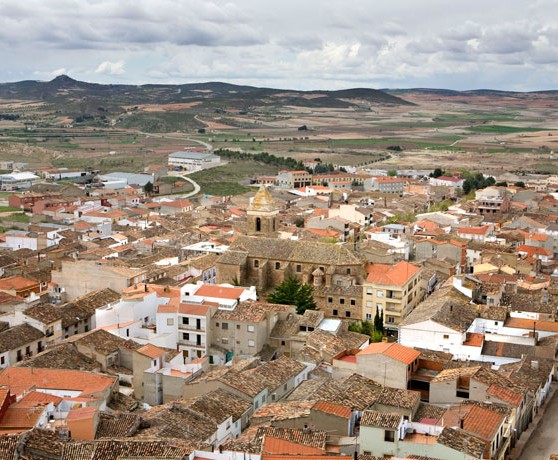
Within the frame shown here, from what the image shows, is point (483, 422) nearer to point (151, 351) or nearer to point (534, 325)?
point (151, 351)

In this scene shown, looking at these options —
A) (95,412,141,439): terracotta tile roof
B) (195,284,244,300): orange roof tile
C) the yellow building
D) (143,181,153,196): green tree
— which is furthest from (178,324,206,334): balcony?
(143,181,153,196): green tree

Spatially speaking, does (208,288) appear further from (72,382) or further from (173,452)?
(173,452)

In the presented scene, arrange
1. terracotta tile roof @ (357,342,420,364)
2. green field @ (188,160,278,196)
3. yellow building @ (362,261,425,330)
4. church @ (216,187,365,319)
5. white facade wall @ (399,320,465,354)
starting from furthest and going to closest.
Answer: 1. green field @ (188,160,278,196)
2. church @ (216,187,365,319)
3. yellow building @ (362,261,425,330)
4. white facade wall @ (399,320,465,354)
5. terracotta tile roof @ (357,342,420,364)

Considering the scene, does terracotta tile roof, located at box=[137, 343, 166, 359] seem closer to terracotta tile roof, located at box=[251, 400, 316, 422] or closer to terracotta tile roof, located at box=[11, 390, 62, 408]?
terracotta tile roof, located at box=[11, 390, 62, 408]

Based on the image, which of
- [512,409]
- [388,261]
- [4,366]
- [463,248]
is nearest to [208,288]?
[4,366]

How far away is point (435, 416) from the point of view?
22797mm

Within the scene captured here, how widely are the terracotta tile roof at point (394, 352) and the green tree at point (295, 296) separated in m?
9.43

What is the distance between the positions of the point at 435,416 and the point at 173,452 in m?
8.46

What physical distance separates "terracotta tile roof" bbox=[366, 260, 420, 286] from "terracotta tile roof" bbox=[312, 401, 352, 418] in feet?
50.9

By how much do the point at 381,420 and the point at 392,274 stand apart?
1815 cm

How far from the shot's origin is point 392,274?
38.1m

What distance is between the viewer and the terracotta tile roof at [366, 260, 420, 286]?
122ft

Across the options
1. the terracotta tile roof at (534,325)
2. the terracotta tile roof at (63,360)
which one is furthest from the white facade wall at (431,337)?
the terracotta tile roof at (63,360)

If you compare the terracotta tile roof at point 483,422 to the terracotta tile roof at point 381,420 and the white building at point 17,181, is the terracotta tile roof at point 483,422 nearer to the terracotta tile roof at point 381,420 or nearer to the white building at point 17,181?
the terracotta tile roof at point 381,420
